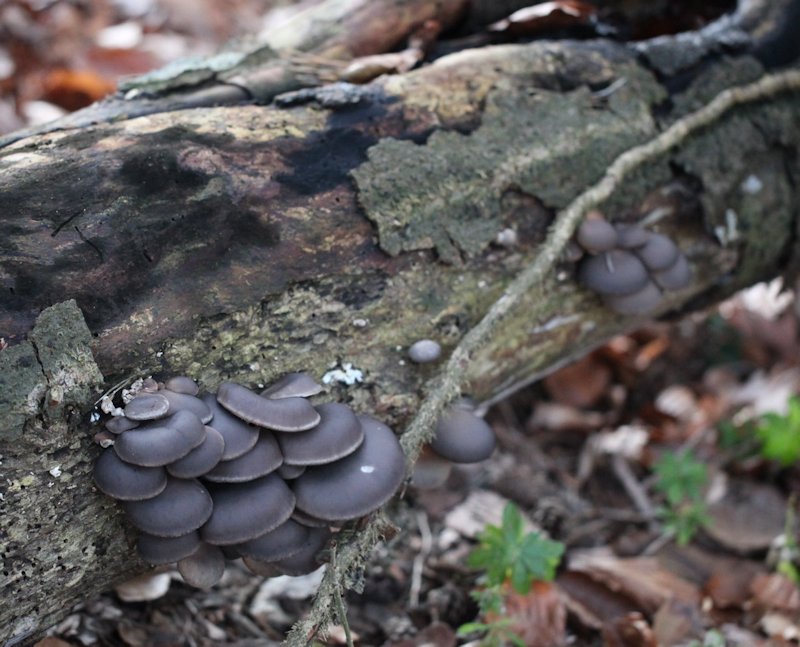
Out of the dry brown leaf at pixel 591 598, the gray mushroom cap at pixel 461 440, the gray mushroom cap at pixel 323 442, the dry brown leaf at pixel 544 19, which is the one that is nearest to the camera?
the gray mushroom cap at pixel 323 442

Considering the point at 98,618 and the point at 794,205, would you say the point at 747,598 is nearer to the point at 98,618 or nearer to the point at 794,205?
the point at 794,205

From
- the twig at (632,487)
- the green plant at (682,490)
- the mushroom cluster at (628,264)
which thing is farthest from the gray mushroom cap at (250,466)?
the twig at (632,487)

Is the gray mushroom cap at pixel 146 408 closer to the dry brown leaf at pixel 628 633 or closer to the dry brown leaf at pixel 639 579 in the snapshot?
the dry brown leaf at pixel 628 633

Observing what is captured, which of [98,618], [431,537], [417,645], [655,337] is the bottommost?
[655,337]

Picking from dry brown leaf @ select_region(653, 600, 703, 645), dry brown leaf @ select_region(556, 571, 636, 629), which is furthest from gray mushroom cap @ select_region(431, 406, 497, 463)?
dry brown leaf @ select_region(653, 600, 703, 645)

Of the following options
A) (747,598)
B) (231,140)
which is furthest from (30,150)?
(747,598)

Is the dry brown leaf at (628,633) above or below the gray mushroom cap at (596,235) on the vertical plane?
below

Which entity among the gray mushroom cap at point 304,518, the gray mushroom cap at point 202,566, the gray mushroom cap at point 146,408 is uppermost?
the gray mushroom cap at point 146,408

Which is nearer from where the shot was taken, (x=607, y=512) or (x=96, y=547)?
(x=96, y=547)
